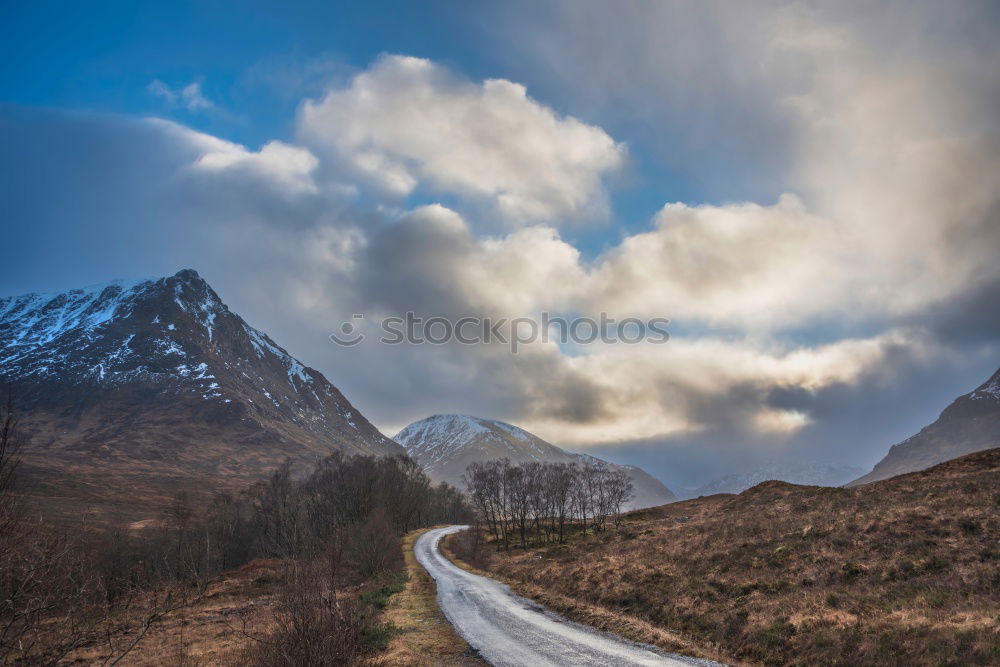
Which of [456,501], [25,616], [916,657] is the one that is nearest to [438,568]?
[916,657]

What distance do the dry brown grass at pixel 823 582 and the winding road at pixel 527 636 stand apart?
4.88ft

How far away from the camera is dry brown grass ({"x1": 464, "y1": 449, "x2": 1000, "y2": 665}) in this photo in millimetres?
16844

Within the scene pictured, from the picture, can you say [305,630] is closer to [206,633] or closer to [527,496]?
[206,633]

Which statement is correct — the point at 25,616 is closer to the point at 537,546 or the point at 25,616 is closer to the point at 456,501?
the point at 537,546

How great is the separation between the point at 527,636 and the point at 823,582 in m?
15.5

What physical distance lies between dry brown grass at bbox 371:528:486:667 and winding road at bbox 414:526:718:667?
58 centimetres

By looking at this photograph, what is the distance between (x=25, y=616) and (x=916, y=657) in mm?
21946

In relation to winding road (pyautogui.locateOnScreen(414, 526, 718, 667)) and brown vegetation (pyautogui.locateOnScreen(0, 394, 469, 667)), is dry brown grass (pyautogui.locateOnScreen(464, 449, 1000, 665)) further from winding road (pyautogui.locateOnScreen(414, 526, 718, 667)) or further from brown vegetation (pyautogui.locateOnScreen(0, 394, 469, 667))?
brown vegetation (pyautogui.locateOnScreen(0, 394, 469, 667))

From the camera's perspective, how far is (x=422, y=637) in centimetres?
2283

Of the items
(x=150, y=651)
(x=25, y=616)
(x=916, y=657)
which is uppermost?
(x=25, y=616)

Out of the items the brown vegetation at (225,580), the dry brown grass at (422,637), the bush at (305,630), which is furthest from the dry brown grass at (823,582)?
the brown vegetation at (225,580)

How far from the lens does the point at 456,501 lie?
177375 mm

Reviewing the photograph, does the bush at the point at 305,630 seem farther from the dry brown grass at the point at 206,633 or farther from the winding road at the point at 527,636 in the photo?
the winding road at the point at 527,636

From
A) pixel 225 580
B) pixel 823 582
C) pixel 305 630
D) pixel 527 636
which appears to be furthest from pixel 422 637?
pixel 225 580
